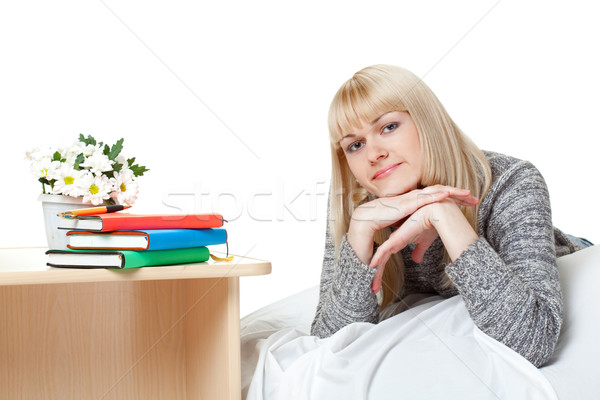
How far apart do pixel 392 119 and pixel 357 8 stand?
4.08 ft

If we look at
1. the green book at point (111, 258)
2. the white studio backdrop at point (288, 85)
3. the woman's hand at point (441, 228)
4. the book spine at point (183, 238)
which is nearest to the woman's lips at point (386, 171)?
the woman's hand at point (441, 228)

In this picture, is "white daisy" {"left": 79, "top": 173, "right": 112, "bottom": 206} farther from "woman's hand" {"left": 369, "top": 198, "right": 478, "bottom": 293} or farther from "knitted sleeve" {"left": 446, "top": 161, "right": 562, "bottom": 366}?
"knitted sleeve" {"left": 446, "top": 161, "right": 562, "bottom": 366}

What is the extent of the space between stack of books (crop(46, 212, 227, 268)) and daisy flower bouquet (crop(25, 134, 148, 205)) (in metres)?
0.25

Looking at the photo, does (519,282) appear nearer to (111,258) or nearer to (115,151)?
(111,258)

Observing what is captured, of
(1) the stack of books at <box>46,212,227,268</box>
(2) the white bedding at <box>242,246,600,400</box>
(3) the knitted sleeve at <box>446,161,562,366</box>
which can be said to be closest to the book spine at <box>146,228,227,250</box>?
(1) the stack of books at <box>46,212,227,268</box>

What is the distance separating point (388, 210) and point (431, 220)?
94mm

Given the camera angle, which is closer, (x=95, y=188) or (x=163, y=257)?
(x=163, y=257)

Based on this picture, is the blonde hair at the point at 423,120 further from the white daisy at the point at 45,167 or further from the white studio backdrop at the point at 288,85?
the white studio backdrop at the point at 288,85

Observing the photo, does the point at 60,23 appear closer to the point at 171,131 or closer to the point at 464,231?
the point at 171,131

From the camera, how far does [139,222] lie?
891mm

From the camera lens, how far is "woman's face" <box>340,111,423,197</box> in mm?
1259

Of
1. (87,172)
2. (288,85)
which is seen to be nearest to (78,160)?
(87,172)

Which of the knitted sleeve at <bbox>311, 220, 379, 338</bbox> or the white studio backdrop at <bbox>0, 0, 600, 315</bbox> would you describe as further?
the white studio backdrop at <bbox>0, 0, 600, 315</bbox>

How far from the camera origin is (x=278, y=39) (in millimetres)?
2266
